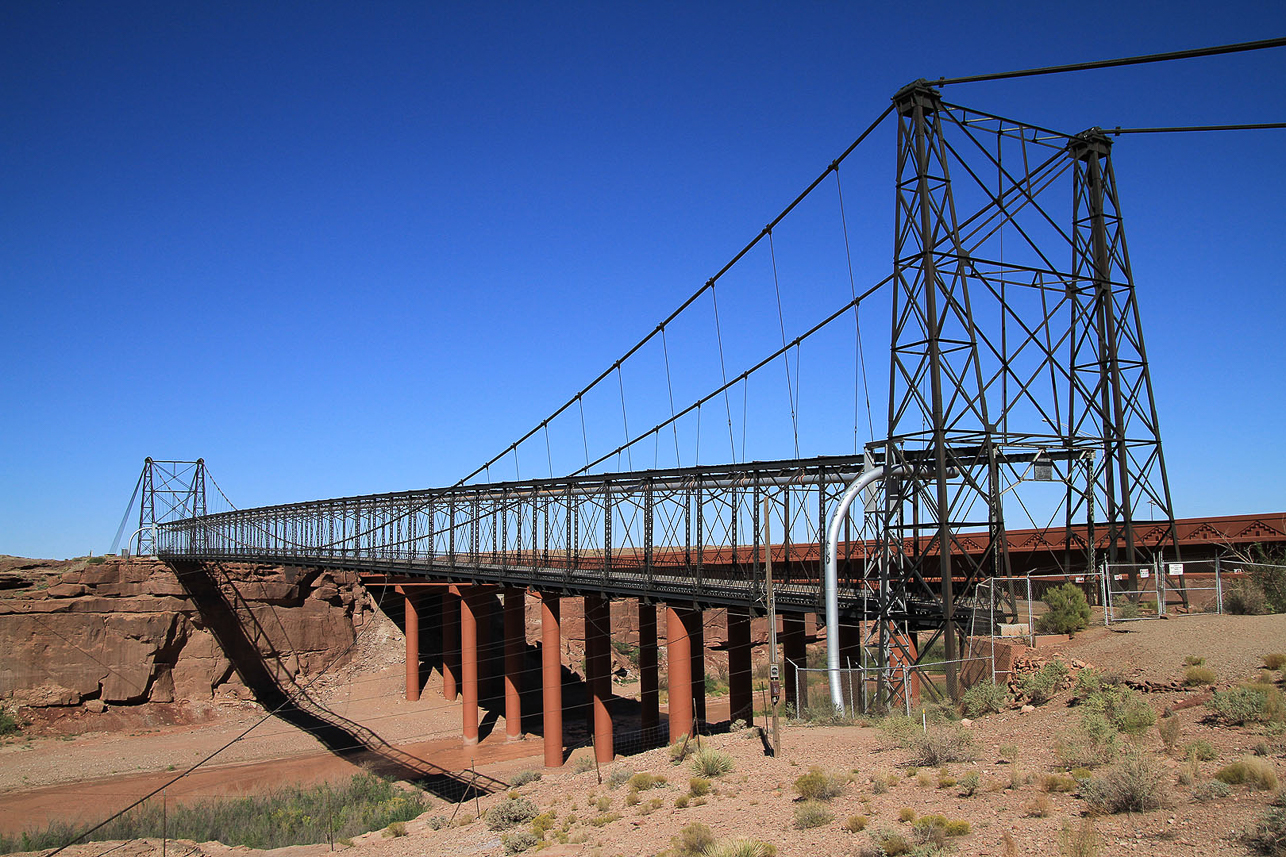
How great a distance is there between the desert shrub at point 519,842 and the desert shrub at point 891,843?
20.9ft

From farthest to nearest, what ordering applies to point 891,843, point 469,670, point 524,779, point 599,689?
1. point 469,670
2. point 599,689
3. point 524,779
4. point 891,843

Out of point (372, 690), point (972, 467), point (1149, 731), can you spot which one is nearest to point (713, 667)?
point (372, 690)

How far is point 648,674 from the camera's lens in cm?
2747

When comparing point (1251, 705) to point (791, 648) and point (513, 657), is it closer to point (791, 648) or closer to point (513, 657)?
point (791, 648)

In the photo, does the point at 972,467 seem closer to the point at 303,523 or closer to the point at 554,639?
the point at 554,639

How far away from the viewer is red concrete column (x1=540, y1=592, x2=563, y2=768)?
2614 cm

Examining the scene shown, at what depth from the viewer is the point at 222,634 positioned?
137 feet

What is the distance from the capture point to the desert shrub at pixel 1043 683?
1379 centimetres

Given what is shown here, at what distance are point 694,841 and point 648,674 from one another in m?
17.2

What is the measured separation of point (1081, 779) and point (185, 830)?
21.0 meters

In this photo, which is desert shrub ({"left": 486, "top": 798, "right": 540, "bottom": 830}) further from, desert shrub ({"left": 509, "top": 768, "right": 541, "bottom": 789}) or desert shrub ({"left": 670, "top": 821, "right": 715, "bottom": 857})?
desert shrub ({"left": 670, "top": 821, "right": 715, "bottom": 857})

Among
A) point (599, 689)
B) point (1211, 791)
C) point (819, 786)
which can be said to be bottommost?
point (599, 689)

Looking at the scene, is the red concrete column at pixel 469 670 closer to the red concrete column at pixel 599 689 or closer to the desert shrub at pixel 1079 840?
the red concrete column at pixel 599 689

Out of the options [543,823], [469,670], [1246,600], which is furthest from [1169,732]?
[469,670]
